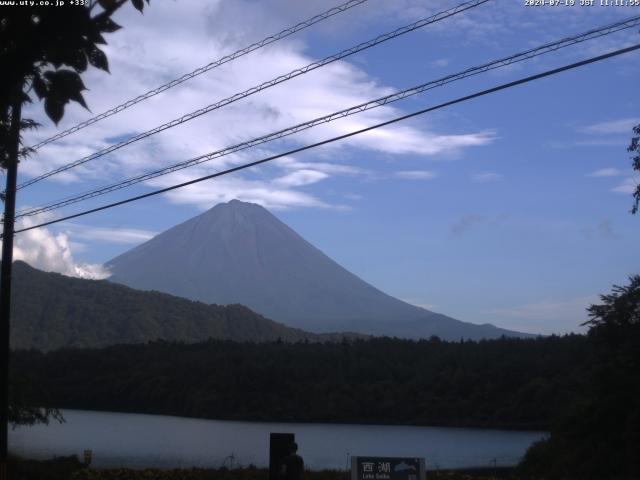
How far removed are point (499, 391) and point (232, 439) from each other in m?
26.1

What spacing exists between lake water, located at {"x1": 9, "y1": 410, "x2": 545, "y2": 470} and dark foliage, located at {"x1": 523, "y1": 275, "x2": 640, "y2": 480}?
6.19 m

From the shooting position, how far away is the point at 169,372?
271 ft

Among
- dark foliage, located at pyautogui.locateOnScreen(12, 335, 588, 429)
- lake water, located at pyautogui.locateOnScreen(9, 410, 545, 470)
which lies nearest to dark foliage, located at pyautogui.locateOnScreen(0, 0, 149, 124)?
lake water, located at pyautogui.locateOnScreen(9, 410, 545, 470)

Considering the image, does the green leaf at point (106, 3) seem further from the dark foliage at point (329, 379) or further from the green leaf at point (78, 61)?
the dark foliage at point (329, 379)

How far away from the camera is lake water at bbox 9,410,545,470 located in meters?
34.6

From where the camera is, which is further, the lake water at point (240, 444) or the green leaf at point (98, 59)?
the lake water at point (240, 444)

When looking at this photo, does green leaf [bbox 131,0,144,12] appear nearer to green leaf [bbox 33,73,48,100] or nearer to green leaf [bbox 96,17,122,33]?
green leaf [bbox 96,17,122,33]

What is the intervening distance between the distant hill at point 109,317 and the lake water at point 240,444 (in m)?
68.9

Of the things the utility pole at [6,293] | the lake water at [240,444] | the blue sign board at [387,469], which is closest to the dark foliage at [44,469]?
the utility pole at [6,293]

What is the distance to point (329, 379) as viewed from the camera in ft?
257

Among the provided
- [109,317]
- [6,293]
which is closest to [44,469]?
[6,293]

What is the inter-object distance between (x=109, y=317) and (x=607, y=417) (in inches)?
4740

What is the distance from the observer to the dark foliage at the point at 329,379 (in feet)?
216

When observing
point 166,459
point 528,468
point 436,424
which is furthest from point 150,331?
point 528,468
